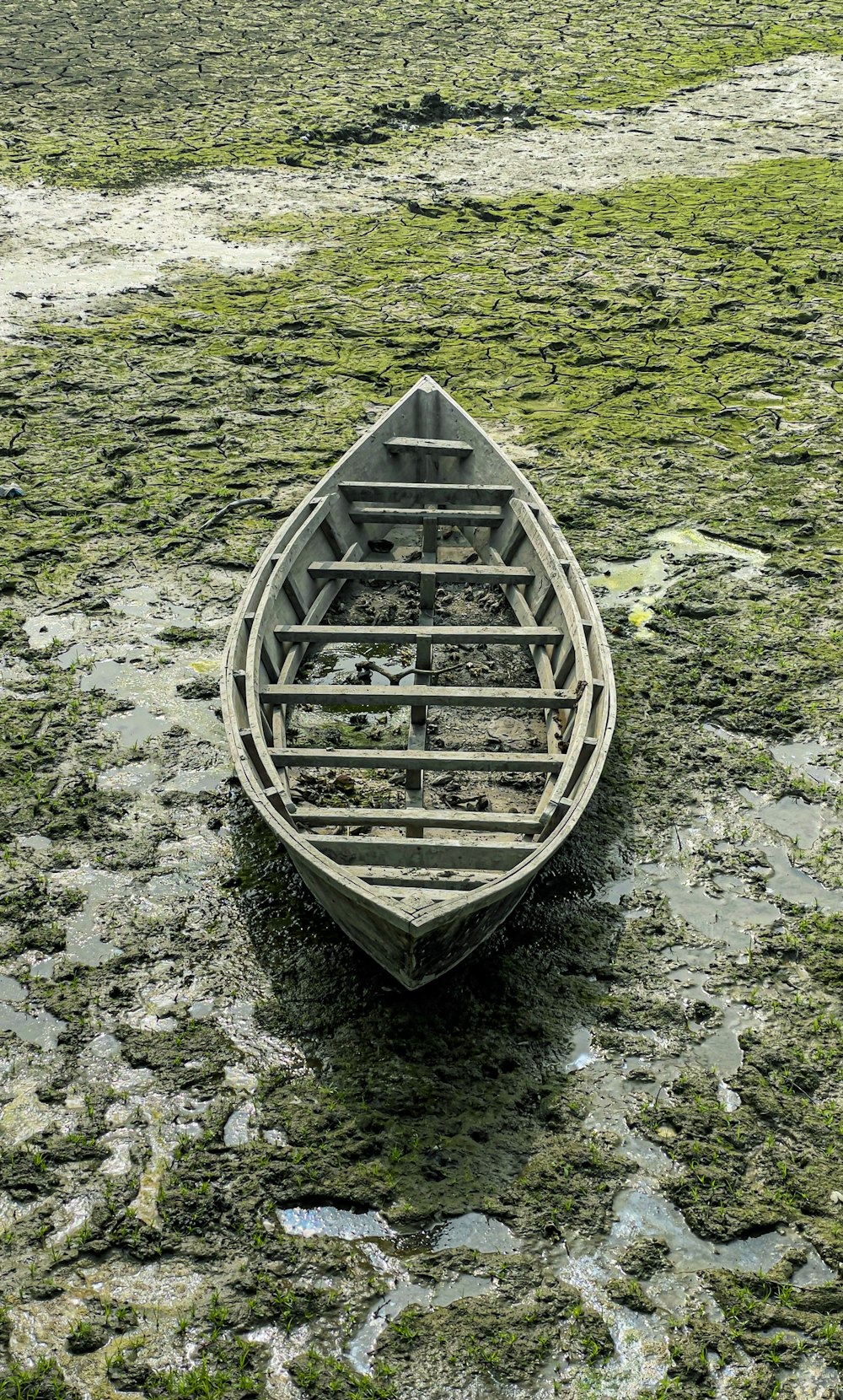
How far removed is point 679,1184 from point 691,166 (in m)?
10.4

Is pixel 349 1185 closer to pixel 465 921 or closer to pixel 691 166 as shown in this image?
pixel 465 921

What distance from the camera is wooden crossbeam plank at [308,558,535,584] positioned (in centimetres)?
537

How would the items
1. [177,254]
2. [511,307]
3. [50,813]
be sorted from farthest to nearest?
[177,254] → [511,307] → [50,813]

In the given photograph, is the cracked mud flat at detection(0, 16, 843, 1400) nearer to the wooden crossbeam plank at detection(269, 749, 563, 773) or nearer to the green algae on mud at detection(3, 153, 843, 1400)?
the green algae on mud at detection(3, 153, 843, 1400)

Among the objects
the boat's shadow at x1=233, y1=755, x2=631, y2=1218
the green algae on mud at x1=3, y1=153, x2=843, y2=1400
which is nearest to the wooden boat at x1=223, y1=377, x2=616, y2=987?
the boat's shadow at x1=233, y1=755, x2=631, y2=1218

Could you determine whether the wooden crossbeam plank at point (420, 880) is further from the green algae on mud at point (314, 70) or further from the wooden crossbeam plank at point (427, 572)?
the green algae on mud at point (314, 70)

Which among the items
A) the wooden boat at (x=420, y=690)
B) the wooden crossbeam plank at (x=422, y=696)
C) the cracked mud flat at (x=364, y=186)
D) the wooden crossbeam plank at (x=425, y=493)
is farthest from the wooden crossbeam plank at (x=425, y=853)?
the cracked mud flat at (x=364, y=186)

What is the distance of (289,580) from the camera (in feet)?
17.5

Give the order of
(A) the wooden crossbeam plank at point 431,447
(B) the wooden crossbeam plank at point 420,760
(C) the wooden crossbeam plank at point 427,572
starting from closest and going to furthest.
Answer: (B) the wooden crossbeam plank at point 420,760 → (C) the wooden crossbeam plank at point 427,572 → (A) the wooden crossbeam plank at point 431,447

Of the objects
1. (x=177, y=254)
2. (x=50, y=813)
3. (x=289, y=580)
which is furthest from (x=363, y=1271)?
(x=177, y=254)

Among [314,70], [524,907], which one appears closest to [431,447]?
[524,907]

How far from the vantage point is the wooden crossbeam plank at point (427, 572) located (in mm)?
5371

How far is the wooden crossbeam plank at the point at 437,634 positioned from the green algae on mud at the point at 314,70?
7.93 metres

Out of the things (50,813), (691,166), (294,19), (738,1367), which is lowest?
(738,1367)
